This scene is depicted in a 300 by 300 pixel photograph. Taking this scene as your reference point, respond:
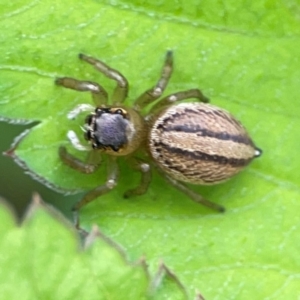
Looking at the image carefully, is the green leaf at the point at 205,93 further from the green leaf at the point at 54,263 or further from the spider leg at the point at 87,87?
the green leaf at the point at 54,263

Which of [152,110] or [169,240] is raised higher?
[152,110]

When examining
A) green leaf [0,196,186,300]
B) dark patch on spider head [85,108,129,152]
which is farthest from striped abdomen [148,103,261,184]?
green leaf [0,196,186,300]

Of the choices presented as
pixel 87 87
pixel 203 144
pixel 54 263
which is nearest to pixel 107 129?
pixel 87 87

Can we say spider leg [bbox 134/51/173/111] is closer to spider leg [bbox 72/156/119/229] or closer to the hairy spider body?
the hairy spider body

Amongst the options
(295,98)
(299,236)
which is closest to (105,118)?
(295,98)

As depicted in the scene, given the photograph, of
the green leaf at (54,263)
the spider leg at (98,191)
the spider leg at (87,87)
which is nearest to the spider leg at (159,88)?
the spider leg at (87,87)

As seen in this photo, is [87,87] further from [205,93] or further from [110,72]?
[205,93]

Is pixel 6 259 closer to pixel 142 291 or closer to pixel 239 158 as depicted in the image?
pixel 142 291
